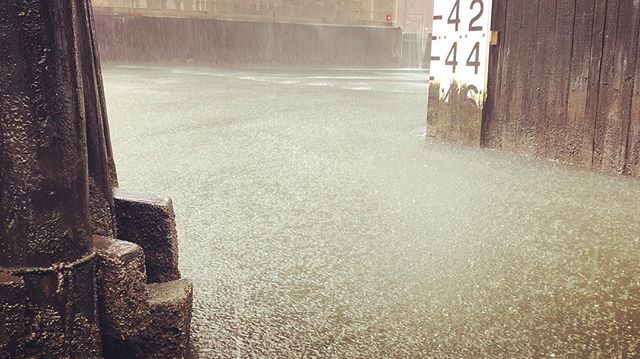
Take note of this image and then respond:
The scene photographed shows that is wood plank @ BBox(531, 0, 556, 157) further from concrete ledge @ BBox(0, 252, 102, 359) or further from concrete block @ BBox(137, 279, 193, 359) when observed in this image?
concrete ledge @ BBox(0, 252, 102, 359)

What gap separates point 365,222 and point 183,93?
18.4 ft

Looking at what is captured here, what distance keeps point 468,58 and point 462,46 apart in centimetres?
11

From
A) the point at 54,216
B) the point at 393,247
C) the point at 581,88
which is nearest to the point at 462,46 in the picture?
the point at 581,88

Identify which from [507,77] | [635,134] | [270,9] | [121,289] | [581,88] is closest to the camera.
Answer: [121,289]

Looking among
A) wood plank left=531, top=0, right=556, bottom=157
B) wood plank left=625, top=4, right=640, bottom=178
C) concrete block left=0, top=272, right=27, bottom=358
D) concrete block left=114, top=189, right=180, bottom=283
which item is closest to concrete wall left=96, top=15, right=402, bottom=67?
wood plank left=531, top=0, right=556, bottom=157

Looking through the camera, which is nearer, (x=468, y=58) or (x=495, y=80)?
(x=495, y=80)

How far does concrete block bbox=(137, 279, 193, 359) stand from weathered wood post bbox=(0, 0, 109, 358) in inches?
6.1

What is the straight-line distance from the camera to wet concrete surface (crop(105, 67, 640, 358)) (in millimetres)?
1431

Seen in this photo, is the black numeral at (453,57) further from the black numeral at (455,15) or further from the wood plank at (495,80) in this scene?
the wood plank at (495,80)

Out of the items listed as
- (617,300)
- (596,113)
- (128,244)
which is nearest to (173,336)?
(128,244)

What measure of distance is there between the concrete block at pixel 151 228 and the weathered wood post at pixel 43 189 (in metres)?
0.32

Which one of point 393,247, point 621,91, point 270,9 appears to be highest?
point 270,9

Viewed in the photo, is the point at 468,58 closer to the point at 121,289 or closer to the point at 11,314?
the point at 121,289

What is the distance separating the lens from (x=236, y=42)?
54.2 feet
